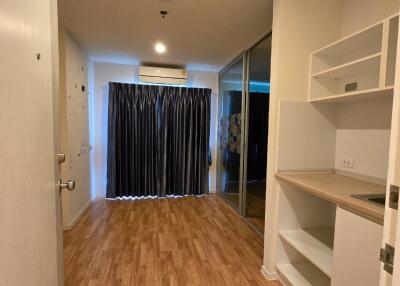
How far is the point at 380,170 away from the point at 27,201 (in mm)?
2084

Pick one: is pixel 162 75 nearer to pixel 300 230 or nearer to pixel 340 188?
pixel 300 230

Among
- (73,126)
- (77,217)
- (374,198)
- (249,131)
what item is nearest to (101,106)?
(73,126)

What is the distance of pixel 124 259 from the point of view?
2.19 meters

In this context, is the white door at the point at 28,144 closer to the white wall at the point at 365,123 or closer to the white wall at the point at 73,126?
the white wall at the point at 73,126

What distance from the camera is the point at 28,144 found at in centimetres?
80

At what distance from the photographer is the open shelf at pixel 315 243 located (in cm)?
154

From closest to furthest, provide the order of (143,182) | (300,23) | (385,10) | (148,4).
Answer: (385,10) → (300,23) → (148,4) → (143,182)

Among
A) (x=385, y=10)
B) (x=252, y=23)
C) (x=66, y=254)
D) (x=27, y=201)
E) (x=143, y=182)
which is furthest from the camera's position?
(x=143, y=182)

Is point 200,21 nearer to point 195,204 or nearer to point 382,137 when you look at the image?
point 382,137

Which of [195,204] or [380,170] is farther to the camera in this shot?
[195,204]

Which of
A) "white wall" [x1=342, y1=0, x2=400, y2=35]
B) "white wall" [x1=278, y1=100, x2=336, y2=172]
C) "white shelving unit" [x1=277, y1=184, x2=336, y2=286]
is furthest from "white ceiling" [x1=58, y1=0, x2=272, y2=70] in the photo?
"white shelving unit" [x1=277, y1=184, x2=336, y2=286]

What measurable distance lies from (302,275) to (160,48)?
3095mm

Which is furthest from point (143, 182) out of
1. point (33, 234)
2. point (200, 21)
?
point (33, 234)

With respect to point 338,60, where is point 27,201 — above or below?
below
